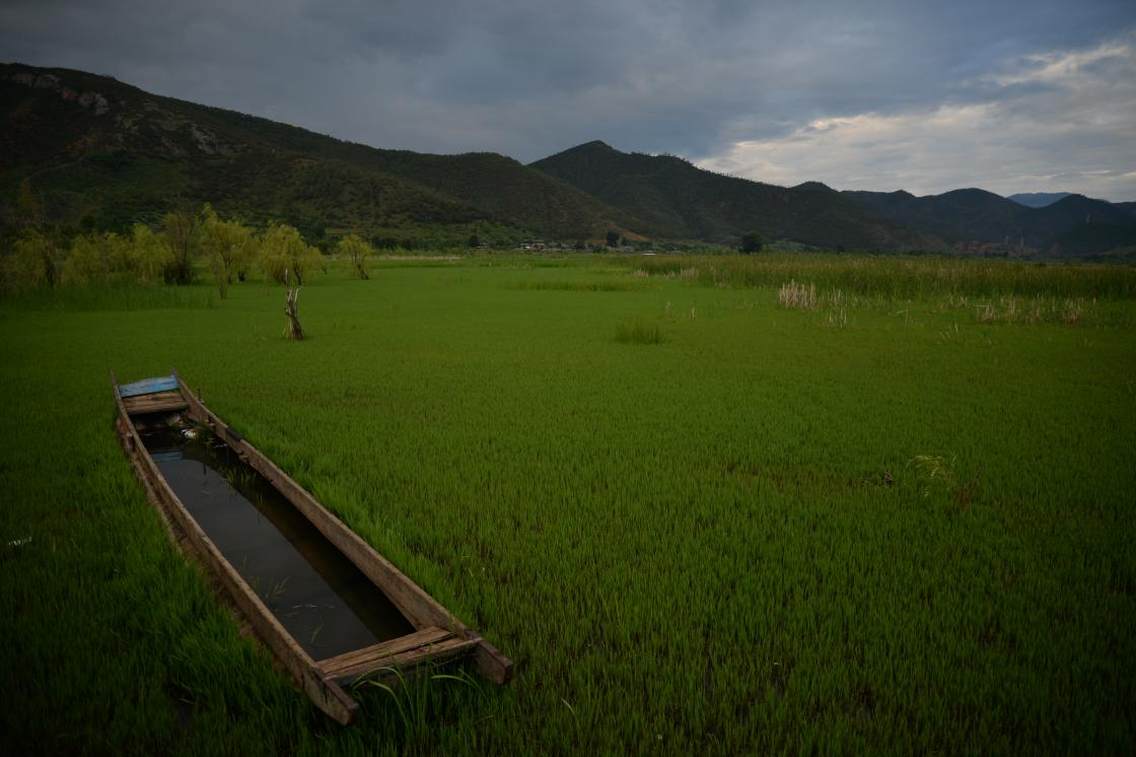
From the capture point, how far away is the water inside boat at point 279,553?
13.9 ft

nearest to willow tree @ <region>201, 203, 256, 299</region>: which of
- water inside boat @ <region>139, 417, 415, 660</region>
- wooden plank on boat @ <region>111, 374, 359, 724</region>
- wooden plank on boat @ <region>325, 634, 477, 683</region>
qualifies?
water inside boat @ <region>139, 417, 415, 660</region>

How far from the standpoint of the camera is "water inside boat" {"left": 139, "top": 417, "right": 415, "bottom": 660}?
4.25 m

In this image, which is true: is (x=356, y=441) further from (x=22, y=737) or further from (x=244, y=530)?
(x=22, y=737)

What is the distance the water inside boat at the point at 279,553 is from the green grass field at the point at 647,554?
423mm

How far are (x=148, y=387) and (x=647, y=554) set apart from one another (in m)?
9.45

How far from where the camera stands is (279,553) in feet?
17.9

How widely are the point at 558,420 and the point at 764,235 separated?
568 feet

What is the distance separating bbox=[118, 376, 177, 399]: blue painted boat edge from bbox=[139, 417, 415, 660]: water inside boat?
174cm

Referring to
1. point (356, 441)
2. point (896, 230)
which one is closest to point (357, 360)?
point (356, 441)

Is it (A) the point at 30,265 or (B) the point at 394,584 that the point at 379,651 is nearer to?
(B) the point at 394,584

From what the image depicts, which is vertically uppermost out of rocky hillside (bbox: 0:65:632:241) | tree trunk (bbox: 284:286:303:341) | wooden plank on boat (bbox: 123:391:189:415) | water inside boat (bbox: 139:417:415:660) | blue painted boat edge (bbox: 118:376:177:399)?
rocky hillside (bbox: 0:65:632:241)

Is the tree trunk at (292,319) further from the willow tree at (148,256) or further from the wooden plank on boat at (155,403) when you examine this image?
the willow tree at (148,256)

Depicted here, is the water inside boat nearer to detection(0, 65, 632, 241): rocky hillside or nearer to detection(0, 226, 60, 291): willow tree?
detection(0, 226, 60, 291): willow tree

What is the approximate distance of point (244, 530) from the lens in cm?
596
